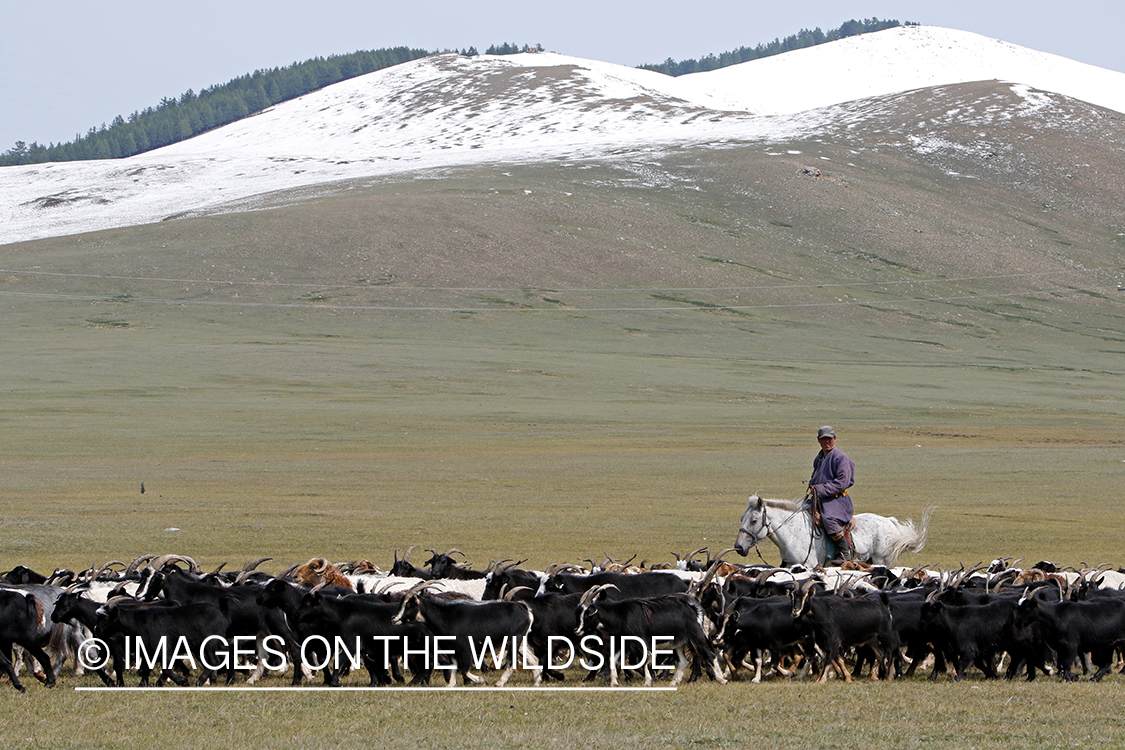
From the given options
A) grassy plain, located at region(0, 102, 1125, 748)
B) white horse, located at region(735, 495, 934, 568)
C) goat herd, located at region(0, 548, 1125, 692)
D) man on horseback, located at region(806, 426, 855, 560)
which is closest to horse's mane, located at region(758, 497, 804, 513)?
white horse, located at region(735, 495, 934, 568)

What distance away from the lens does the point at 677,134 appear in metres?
179

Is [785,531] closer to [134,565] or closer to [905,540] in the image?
[905,540]

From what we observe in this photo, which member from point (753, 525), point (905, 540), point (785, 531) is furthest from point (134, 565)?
point (905, 540)

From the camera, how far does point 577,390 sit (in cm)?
6431

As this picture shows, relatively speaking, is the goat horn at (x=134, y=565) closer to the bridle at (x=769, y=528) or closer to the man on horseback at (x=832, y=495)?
the bridle at (x=769, y=528)

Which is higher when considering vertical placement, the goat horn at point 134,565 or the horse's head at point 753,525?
the goat horn at point 134,565

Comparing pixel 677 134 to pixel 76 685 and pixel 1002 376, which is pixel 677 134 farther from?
pixel 76 685

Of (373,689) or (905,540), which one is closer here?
(373,689)

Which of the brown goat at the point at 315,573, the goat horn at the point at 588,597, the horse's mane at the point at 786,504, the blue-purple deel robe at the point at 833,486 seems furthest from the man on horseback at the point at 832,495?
the brown goat at the point at 315,573

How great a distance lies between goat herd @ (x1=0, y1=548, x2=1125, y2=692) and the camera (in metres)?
12.1

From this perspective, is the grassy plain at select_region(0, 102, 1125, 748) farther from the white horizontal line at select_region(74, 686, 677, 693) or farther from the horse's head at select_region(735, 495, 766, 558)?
the horse's head at select_region(735, 495, 766, 558)

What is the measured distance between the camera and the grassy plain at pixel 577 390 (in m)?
11.1

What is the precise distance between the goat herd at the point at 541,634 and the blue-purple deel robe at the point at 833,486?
447 centimetres

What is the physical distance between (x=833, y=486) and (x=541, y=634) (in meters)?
6.53
